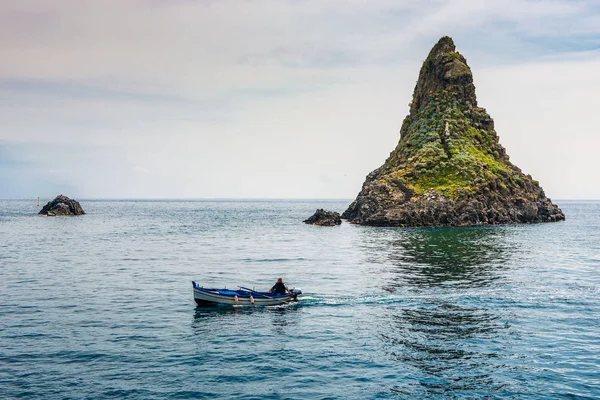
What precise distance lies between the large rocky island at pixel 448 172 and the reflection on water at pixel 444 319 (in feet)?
160

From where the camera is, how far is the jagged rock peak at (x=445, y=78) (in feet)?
568

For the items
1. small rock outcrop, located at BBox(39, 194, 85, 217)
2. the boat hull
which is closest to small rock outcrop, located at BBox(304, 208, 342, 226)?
the boat hull

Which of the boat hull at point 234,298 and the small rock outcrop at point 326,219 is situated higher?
the small rock outcrop at point 326,219

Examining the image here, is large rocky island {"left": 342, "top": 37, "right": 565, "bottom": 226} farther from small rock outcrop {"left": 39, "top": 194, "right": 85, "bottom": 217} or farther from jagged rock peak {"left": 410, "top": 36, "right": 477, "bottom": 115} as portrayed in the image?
small rock outcrop {"left": 39, "top": 194, "right": 85, "bottom": 217}

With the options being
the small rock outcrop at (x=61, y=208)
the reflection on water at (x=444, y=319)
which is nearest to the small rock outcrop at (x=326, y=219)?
the reflection on water at (x=444, y=319)

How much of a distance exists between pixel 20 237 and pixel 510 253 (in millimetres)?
98312

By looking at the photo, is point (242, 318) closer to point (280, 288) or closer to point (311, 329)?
point (280, 288)

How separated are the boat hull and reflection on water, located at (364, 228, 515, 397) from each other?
10.1m

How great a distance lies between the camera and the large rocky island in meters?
132

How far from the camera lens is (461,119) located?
165500 mm

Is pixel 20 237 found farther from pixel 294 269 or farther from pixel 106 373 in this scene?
pixel 106 373

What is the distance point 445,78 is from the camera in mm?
174625

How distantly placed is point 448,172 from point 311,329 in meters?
113

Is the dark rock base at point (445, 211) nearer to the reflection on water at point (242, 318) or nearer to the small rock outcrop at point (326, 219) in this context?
the small rock outcrop at point (326, 219)
